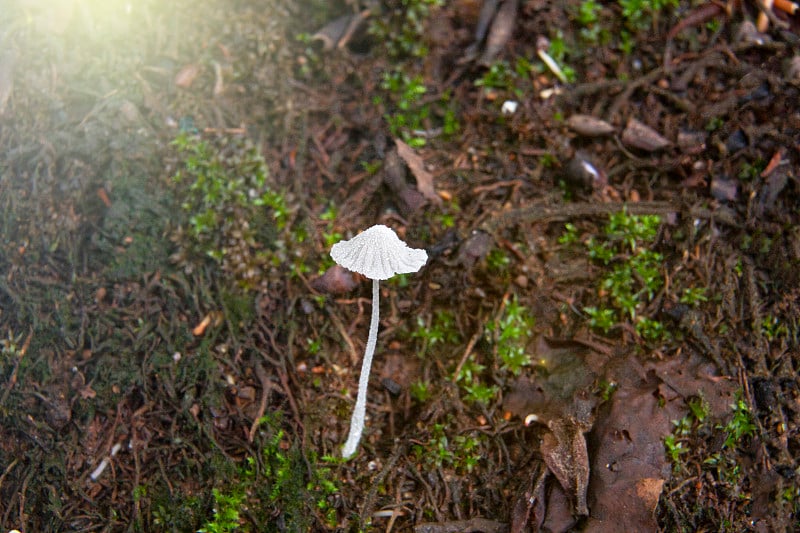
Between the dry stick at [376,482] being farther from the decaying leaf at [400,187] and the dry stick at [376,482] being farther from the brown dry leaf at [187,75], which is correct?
the brown dry leaf at [187,75]

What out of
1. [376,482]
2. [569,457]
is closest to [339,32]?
[376,482]

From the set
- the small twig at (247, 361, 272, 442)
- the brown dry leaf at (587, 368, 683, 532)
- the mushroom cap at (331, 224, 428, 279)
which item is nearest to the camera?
the mushroom cap at (331, 224, 428, 279)

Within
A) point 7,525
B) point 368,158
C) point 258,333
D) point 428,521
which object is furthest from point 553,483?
point 7,525

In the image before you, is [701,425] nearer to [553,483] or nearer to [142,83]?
[553,483]

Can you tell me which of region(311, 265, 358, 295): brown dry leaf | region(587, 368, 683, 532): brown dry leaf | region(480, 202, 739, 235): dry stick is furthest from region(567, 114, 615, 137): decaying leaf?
region(311, 265, 358, 295): brown dry leaf

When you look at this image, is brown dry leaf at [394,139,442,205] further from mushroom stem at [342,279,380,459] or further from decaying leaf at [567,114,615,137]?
decaying leaf at [567,114,615,137]
